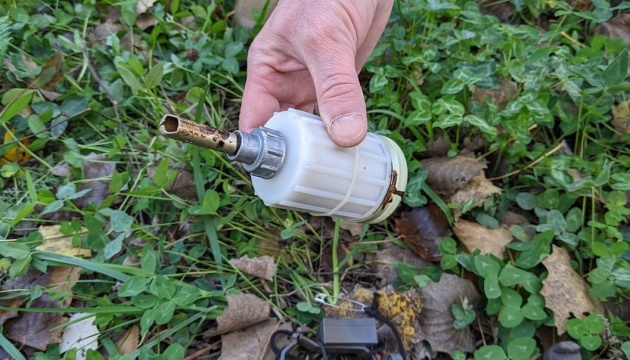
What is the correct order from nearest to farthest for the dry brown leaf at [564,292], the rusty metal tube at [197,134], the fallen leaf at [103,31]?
the rusty metal tube at [197,134]
the dry brown leaf at [564,292]
the fallen leaf at [103,31]

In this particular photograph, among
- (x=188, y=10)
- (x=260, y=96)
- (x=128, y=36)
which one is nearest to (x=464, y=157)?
(x=260, y=96)

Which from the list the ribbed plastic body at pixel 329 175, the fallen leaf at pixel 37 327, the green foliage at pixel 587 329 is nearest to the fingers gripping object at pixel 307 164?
the ribbed plastic body at pixel 329 175

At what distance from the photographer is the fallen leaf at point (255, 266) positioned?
6.29ft

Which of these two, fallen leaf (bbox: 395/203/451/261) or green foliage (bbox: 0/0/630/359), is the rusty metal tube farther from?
fallen leaf (bbox: 395/203/451/261)

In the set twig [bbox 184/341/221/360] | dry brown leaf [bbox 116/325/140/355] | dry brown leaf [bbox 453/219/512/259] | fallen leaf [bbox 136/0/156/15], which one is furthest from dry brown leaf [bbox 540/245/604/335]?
fallen leaf [bbox 136/0/156/15]

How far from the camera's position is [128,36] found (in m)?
2.47

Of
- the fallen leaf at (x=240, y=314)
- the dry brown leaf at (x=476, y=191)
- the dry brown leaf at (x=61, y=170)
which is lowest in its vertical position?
the fallen leaf at (x=240, y=314)

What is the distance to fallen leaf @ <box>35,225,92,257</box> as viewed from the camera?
1.92 meters

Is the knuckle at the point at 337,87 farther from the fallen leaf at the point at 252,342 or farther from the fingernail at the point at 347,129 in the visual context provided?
the fallen leaf at the point at 252,342

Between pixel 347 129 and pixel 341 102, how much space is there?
9 cm

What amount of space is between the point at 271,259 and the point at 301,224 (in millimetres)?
178

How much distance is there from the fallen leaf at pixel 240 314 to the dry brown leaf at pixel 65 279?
1.66ft

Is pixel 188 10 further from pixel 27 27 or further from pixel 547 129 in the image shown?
pixel 547 129

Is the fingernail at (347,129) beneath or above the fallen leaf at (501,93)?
above
